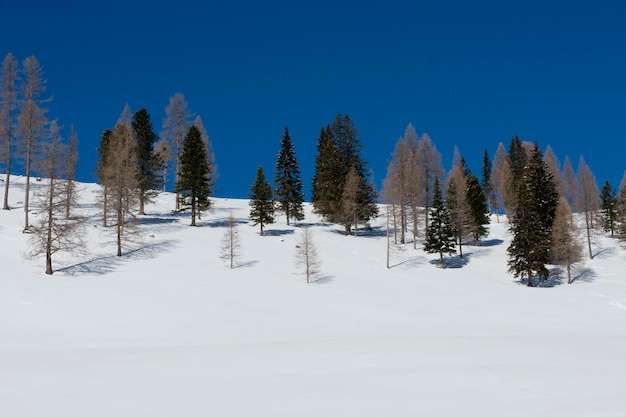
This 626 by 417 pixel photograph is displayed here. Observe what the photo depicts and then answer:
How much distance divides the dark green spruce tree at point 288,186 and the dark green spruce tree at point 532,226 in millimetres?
24114

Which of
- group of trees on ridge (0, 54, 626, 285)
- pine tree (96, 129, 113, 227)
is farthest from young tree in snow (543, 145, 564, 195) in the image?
pine tree (96, 129, 113, 227)

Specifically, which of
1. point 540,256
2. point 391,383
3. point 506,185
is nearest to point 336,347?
point 391,383

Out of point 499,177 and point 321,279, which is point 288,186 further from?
point 499,177

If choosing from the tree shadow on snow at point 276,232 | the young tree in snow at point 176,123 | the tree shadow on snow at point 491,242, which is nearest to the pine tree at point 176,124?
the young tree in snow at point 176,123

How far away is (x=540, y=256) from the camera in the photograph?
126ft

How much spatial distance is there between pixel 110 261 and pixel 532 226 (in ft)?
124

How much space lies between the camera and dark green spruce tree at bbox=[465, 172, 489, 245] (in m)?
49.3

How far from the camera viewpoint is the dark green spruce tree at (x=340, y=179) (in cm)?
4978

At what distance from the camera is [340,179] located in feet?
169

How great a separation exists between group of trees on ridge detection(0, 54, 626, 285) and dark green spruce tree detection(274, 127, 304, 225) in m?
0.13

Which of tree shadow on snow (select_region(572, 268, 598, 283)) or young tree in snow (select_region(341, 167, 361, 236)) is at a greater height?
young tree in snow (select_region(341, 167, 361, 236))

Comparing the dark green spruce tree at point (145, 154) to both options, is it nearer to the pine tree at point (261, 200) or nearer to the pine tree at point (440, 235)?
the pine tree at point (261, 200)

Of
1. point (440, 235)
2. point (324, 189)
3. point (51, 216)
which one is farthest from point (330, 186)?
point (51, 216)

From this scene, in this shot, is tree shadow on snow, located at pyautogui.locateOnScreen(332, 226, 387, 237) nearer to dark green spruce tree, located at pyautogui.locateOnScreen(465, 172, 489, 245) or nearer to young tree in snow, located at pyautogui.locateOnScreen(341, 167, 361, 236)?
young tree in snow, located at pyautogui.locateOnScreen(341, 167, 361, 236)
